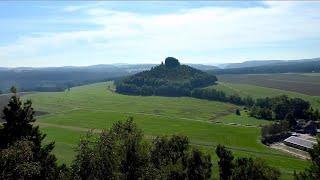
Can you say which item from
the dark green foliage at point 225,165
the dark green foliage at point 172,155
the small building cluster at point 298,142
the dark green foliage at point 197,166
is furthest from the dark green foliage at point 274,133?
the dark green foliage at point 197,166

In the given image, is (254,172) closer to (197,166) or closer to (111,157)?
(197,166)

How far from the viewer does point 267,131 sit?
149 meters

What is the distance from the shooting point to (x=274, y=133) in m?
150

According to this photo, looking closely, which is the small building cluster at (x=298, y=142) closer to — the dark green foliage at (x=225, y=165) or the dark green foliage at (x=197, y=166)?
the dark green foliage at (x=225, y=165)

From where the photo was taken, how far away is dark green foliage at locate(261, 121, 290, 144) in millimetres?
145875

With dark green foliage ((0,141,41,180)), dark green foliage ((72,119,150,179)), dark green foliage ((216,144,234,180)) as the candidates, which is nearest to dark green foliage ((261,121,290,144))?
dark green foliage ((216,144,234,180))

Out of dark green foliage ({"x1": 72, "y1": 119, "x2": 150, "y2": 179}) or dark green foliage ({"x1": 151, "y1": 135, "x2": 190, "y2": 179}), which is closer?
dark green foliage ({"x1": 72, "y1": 119, "x2": 150, "y2": 179})

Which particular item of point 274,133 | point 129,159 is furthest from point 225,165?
point 274,133

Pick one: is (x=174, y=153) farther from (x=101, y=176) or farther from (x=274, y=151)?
(x=274, y=151)

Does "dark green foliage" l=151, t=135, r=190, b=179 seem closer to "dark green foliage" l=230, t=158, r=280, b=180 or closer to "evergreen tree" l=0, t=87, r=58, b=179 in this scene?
"dark green foliage" l=230, t=158, r=280, b=180

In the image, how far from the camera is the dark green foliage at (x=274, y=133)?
14588cm

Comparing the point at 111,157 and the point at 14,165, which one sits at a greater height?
the point at 14,165

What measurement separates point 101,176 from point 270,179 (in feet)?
131

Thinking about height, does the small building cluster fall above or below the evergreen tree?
below
